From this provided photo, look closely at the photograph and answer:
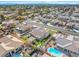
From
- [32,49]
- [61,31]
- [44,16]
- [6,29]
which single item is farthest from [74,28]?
[6,29]

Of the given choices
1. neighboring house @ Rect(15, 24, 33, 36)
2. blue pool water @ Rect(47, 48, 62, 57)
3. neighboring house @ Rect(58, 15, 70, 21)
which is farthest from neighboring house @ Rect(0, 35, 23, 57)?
neighboring house @ Rect(58, 15, 70, 21)

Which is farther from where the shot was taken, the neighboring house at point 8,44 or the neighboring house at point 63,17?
the neighboring house at point 63,17

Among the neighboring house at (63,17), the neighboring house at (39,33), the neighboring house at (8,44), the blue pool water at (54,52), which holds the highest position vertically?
the neighboring house at (63,17)

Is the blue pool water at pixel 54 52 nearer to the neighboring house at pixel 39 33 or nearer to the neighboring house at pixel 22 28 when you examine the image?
the neighboring house at pixel 39 33

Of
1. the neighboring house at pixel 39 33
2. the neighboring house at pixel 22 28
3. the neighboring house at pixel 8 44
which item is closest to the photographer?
the neighboring house at pixel 8 44

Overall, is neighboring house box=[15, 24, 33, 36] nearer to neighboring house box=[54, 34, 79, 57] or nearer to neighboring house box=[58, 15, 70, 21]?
neighboring house box=[54, 34, 79, 57]

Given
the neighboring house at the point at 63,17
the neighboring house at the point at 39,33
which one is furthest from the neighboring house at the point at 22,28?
the neighboring house at the point at 63,17

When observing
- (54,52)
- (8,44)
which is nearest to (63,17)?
(54,52)
